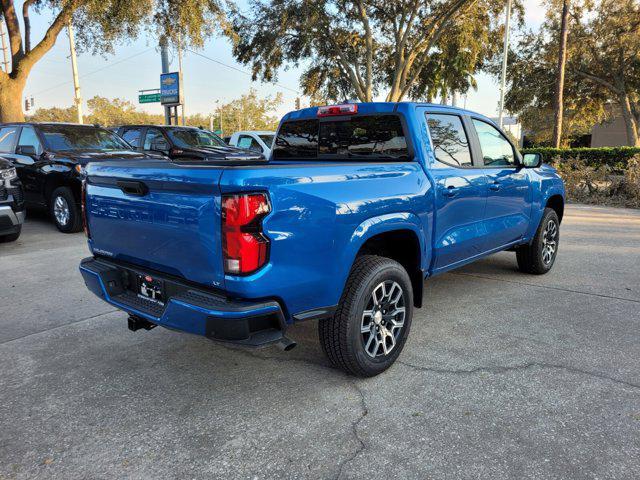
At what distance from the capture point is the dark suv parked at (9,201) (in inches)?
266

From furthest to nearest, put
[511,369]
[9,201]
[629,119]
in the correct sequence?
1. [629,119]
2. [9,201]
3. [511,369]

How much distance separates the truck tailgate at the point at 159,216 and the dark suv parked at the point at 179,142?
7.37 m

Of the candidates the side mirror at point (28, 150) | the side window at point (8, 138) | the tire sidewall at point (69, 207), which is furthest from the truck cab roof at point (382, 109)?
the side window at point (8, 138)

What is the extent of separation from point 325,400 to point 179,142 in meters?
9.49

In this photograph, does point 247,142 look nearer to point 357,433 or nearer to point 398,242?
point 398,242

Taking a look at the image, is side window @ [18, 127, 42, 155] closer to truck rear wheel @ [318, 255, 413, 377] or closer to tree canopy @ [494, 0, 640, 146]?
truck rear wheel @ [318, 255, 413, 377]

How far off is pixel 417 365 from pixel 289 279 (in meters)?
1.40

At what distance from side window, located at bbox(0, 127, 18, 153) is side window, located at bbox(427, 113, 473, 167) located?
27.0 ft

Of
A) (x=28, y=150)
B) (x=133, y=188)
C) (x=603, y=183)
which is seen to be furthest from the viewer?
(x=603, y=183)

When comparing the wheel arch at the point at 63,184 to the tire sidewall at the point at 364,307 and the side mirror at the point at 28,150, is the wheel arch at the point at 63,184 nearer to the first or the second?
the side mirror at the point at 28,150

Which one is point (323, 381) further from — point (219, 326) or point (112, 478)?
point (112, 478)

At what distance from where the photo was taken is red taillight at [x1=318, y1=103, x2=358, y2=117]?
3963 mm

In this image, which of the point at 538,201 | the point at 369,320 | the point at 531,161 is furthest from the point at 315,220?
the point at 538,201

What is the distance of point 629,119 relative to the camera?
28.9 metres
